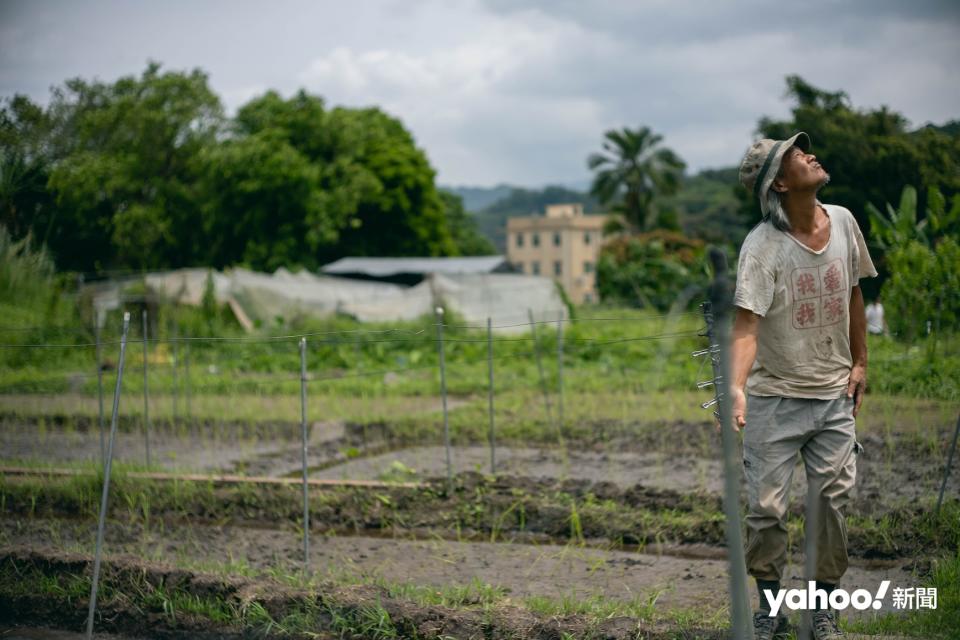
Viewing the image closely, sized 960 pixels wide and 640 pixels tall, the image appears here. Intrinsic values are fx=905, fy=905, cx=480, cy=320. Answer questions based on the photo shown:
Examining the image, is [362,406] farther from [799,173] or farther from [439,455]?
[799,173]

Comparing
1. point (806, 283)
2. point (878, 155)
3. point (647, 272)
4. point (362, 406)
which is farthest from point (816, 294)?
point (647, 272)

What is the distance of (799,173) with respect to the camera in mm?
3170

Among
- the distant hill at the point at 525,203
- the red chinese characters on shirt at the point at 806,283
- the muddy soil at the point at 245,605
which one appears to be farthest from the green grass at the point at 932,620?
the distant hill at the point at 525,203

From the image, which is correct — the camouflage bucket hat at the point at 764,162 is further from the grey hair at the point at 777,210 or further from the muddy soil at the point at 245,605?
the muddy soil at the point at 245,605

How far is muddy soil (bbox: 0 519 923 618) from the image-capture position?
4.13 m

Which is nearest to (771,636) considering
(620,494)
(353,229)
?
(620,494)

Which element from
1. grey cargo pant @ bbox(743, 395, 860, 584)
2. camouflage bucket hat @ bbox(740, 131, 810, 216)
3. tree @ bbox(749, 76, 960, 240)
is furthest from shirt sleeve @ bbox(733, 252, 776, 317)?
tree @ bbox(749, 76, 960, 240)

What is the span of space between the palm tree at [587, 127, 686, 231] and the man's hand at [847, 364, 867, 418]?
4483cm

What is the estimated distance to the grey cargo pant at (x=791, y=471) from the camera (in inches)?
124

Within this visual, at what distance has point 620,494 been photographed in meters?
5.81

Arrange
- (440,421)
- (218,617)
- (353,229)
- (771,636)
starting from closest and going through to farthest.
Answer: (771,636) → (218,617) → (440,421) → (353,229)

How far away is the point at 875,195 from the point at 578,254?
6395 cm

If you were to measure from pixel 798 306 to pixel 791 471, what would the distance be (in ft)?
1.93

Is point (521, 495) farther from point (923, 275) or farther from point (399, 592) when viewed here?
point (923, 275)
